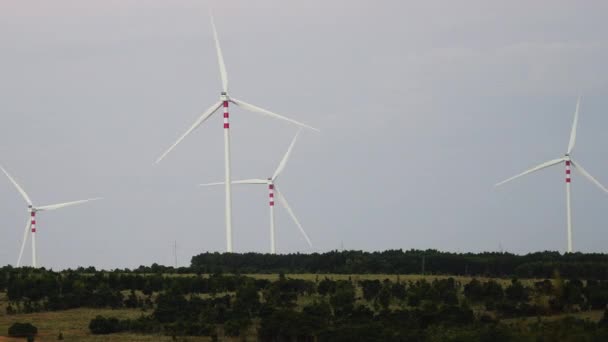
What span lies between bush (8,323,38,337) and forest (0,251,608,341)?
2.78 m

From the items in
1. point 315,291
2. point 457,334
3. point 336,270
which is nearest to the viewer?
point 457,334

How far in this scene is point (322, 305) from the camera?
4966 inches

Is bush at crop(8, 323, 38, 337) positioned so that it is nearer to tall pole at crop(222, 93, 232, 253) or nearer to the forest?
the forest

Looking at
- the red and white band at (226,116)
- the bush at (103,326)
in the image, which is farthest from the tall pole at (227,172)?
the bush at (103,326)

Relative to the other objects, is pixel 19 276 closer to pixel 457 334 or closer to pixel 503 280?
pixel 503 280

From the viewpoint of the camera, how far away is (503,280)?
15262cm

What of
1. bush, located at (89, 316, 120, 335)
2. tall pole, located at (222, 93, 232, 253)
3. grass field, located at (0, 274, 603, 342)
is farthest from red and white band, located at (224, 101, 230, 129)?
bush, located at (89, 316, 120, 335)

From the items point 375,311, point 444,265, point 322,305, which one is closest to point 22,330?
point 322,305

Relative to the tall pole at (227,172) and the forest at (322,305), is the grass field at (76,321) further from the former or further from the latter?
the tall pole at (227,172)

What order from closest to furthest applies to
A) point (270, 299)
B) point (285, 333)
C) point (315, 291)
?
point (285, 333)
point (270, 299)
point (315, 291)

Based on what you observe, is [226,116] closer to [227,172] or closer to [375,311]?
[227,172]

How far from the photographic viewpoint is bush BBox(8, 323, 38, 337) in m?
110

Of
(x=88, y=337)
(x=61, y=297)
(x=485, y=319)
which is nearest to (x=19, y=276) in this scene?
(x=61, y=297)

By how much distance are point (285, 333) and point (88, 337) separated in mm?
14429
